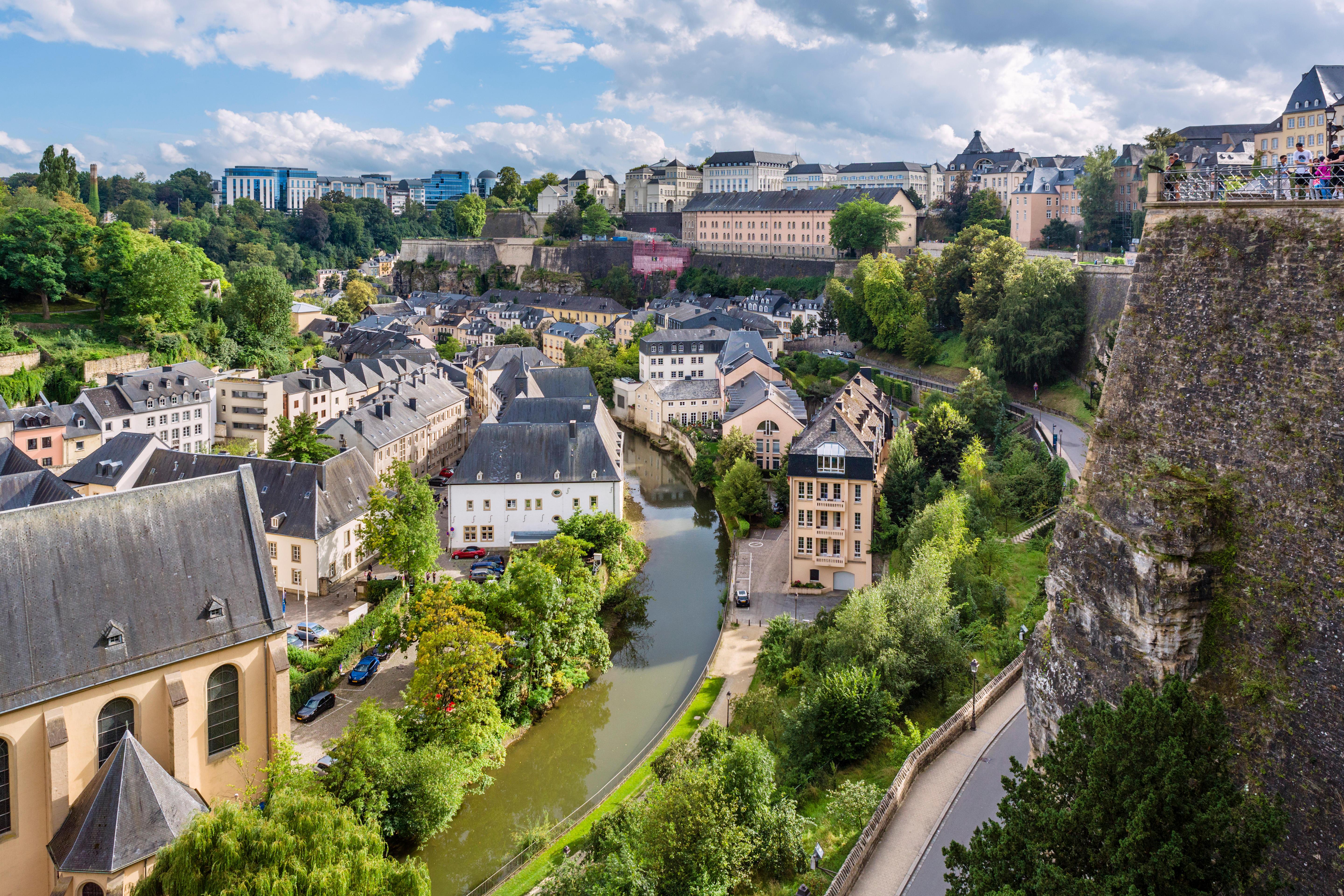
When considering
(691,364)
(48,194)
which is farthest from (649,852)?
(48,194)

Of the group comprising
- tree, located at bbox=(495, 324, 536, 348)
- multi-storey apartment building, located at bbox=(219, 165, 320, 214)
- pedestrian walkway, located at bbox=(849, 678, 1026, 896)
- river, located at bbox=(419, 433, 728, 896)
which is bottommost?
river, located at bbox=(419, 433, 728, 896)

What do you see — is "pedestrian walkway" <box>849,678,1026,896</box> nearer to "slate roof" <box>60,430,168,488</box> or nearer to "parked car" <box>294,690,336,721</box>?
"parked car" <box>294,690,336,721</box>

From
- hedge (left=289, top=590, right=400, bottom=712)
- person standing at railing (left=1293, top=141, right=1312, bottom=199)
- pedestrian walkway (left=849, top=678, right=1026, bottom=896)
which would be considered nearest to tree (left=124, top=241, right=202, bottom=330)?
hedge (left=289, top=590, right=400, bottom=712)

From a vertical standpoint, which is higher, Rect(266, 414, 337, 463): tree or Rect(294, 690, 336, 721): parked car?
Rect(266, 414, 337, 463): tree

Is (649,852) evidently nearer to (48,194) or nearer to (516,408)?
(516,408)

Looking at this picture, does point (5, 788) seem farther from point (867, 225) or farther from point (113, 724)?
point (867, 225)
